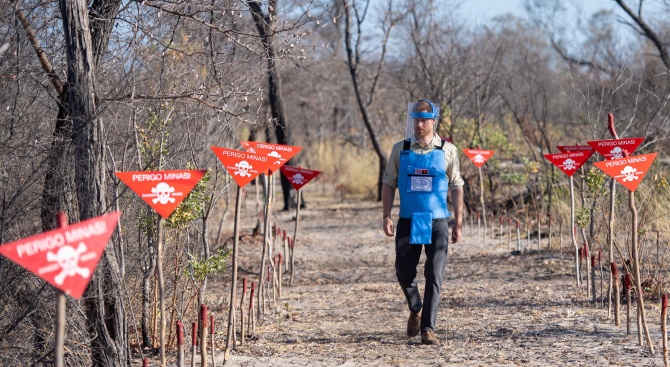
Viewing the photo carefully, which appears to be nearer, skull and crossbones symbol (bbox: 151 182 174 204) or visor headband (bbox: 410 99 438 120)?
skull and crossbones symbol (bbox: 151 182 174 204)

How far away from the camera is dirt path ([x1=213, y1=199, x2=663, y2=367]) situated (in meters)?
6.07

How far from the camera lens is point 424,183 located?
6.39 meters

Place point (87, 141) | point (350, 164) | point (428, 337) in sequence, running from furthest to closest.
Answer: point (350, 164)
point (428, 337)
point (87, 141)

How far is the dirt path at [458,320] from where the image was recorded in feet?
19.9

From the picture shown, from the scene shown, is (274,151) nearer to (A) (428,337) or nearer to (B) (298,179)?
(A) (428,337)

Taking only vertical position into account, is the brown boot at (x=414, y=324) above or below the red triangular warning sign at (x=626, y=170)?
below

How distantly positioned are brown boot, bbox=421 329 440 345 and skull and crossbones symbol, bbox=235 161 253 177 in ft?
5.49

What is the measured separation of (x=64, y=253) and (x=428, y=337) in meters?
3.36

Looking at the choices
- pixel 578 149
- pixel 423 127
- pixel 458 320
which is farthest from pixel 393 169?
pixel 578 149

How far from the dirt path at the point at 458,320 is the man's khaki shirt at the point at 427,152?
1154 millimetres

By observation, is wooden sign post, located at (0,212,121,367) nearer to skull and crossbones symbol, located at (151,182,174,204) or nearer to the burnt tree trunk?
skull and crossbones symbol, located at (151,182,174,204)

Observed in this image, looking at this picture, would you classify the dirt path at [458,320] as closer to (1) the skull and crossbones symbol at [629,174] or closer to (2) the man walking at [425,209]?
(2) the man walking at [425,209]

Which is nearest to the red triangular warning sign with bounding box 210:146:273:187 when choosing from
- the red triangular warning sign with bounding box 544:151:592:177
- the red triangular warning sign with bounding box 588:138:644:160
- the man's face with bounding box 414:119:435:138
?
the man's face with bounding box 414:119:435:138

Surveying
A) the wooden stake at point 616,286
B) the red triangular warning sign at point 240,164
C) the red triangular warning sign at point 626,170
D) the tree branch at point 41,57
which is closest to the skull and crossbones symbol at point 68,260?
the tree branch at point 41,57
